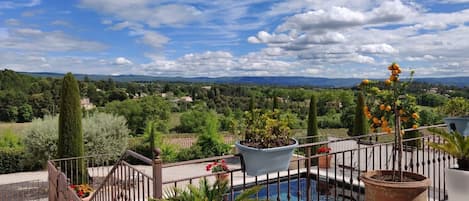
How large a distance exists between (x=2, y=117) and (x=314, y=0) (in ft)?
53.6

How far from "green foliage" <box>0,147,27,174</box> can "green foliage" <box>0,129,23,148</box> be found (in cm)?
92

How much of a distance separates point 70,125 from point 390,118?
7241 mm

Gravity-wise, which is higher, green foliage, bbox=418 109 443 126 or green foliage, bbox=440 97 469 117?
green foliage, bbox=440 97 469 117

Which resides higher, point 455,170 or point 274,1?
point 274,1

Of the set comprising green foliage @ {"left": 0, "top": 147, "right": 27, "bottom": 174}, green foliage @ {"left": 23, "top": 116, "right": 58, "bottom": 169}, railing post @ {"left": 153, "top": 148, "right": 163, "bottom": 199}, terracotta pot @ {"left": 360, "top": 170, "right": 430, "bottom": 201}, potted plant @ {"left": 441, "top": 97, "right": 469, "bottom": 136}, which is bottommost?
green foliage @ {"left": 0, "top": 147, "right": 27, "bottom": 174}

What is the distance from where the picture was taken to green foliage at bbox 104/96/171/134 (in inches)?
645

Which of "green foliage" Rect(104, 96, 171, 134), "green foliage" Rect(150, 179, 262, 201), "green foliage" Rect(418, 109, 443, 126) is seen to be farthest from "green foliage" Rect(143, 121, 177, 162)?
"green foliage" Rect(150, 179, 262, 201)

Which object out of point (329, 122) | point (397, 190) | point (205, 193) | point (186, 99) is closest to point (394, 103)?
point (397, 190)

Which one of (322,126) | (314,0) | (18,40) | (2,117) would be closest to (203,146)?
(314,0)

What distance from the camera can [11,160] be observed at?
11.0 meters

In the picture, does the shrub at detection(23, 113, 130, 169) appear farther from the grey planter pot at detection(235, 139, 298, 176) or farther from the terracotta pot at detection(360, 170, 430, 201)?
the terracotta pot at detection(360, 170, 430, 201)

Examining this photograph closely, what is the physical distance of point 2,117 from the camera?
54.7 feet

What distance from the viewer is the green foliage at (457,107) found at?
450cm

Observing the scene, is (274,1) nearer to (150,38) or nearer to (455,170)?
(455,170)
